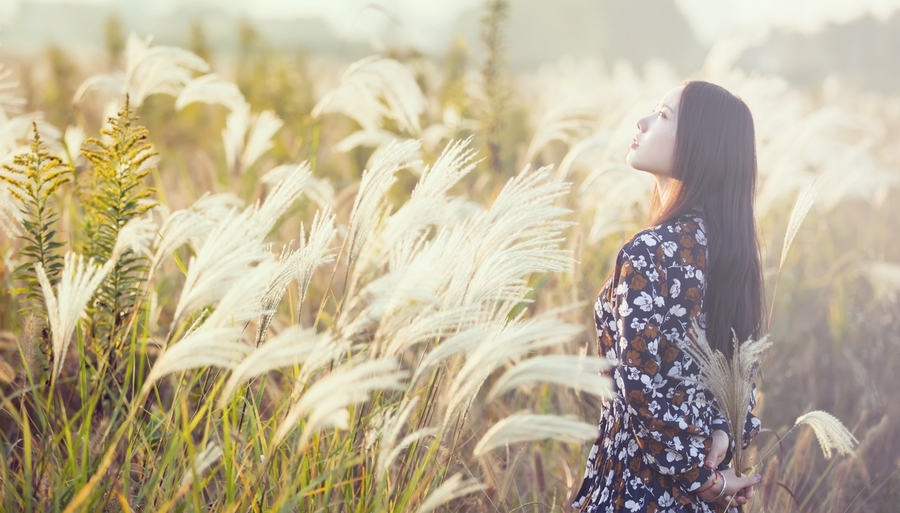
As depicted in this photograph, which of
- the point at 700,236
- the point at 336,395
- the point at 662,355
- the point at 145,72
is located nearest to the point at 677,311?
the point at 662,355

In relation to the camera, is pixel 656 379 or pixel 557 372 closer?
pixel 557 372

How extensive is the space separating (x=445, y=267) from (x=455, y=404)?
0.33 metres

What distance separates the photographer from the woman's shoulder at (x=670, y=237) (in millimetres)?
1885

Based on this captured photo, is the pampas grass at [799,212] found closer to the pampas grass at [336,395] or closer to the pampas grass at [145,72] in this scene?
the pampas grass at [336,395]

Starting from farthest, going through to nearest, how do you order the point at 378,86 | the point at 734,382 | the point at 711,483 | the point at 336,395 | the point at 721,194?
the point at 378,86 < the point at 721,194 < the point at 711,483 < the point at 734,382 < the point at 336,395

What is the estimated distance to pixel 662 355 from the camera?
1897 mm

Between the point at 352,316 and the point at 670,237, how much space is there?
89 centimetres

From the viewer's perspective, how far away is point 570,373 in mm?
1183

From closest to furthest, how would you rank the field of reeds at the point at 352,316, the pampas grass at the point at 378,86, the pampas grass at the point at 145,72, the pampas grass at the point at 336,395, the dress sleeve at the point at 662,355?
the pampas grass at the point at 336,395 < the field of reeds at the point at 352,316 < the dress sleeve at the point at 662,355 < the pampas grass at the point at 378,86 < the pampas grass at the point at 145,72

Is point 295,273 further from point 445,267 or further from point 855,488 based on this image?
point 855,488

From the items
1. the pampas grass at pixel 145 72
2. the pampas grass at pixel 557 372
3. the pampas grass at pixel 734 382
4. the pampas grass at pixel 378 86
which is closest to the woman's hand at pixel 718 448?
the pampas grass at pixel 734 382

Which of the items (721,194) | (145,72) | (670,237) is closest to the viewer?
(670,237)

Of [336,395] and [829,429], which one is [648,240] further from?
[336,395]

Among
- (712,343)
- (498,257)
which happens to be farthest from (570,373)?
(712,343)
